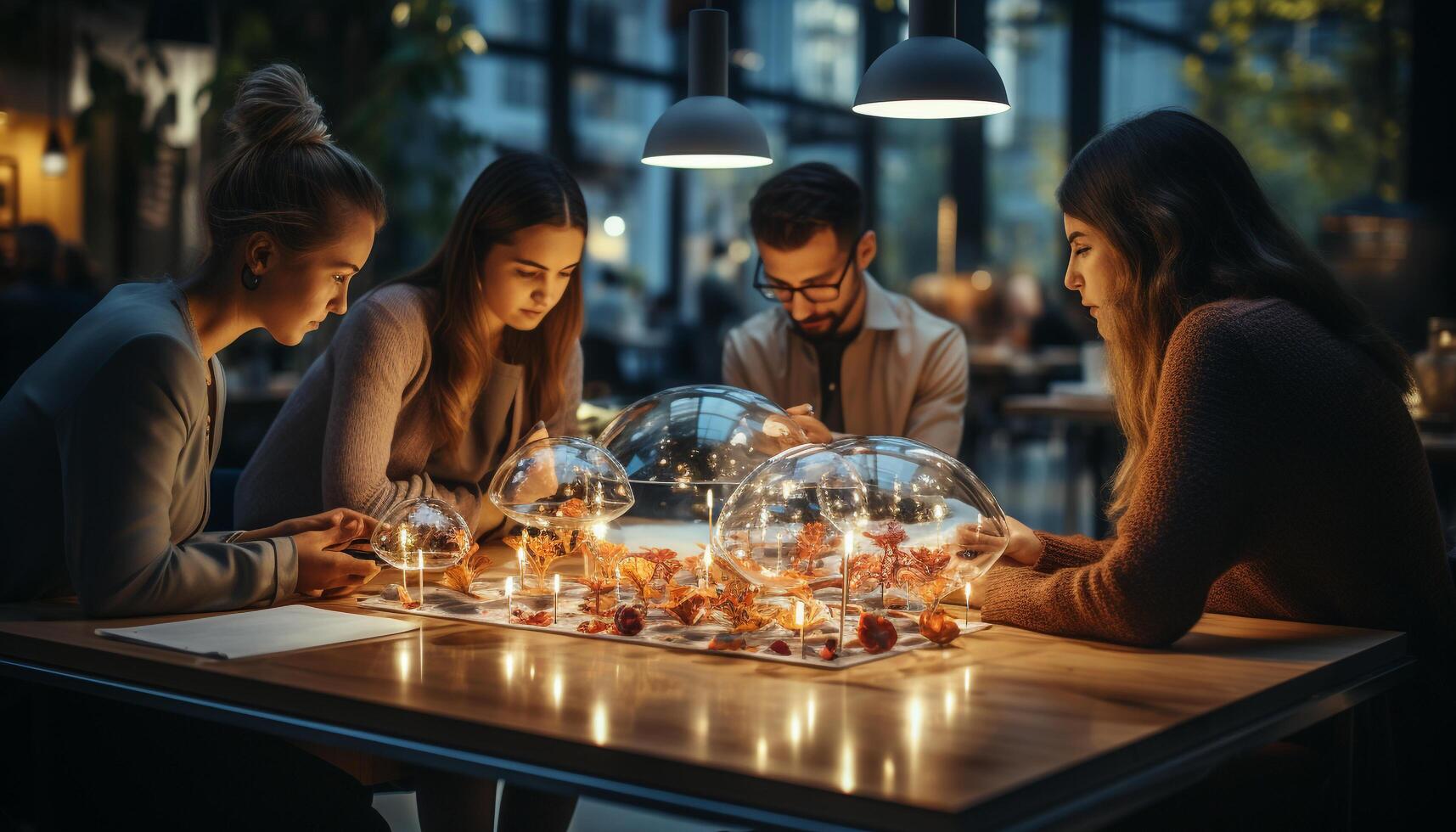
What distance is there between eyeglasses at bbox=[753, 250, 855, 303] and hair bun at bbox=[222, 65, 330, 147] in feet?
3.97

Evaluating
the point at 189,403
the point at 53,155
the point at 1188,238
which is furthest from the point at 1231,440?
the point at 53,155

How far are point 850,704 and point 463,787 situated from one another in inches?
41.4

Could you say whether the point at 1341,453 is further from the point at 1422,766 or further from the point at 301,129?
the point at 301,129

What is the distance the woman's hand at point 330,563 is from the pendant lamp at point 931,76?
3.69ft

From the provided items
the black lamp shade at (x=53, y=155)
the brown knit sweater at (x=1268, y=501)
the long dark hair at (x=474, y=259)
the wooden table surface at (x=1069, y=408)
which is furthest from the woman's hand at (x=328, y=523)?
the black lamp shade at (x=53, y=155)

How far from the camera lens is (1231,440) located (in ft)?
5.20

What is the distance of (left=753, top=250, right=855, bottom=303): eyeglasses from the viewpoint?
297 cm

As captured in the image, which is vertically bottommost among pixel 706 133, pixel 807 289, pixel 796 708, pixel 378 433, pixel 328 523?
pixel 796 708

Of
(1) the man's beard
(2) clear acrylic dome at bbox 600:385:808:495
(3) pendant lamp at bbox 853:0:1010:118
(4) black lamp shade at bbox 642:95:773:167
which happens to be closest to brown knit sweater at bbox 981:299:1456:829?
(2) clear acrylic dome at bbox 600:385:808:495

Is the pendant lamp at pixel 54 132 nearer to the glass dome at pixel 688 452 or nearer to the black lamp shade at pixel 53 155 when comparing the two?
the black lamp shade at pixel 53 155

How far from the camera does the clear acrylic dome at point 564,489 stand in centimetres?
190

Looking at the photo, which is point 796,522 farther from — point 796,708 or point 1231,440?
point 1231,440

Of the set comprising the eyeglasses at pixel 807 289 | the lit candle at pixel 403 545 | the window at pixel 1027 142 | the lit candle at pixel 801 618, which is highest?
the window at pixel 1027 142

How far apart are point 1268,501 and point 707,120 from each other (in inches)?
56.2
